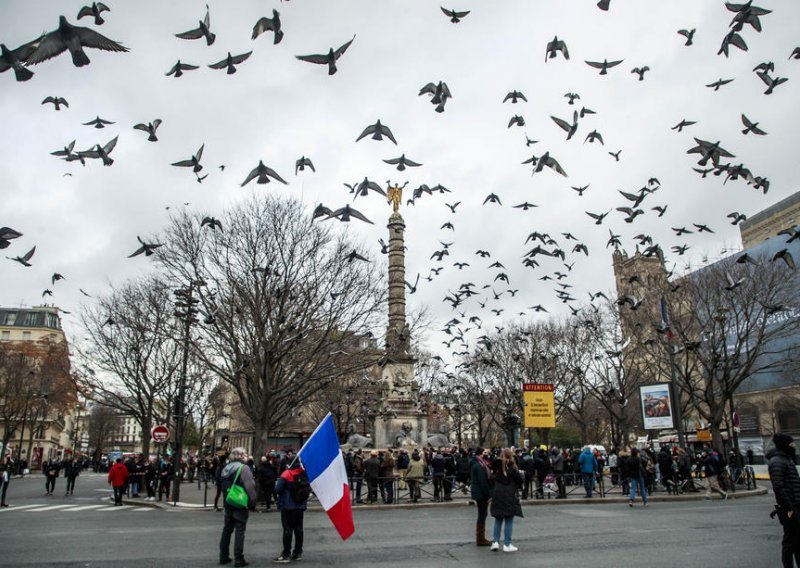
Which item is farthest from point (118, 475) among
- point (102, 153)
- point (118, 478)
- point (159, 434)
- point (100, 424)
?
point (100, 424)

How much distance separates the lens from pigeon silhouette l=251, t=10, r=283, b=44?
870 centimetres

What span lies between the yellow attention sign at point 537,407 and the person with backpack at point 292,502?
17.4m

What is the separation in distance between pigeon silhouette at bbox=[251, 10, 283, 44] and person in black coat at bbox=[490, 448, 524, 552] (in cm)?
691

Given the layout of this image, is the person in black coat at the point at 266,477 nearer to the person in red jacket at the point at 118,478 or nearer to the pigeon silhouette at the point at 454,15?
the person in red jacket at the point at 118,478

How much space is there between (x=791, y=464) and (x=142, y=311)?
25.1 m

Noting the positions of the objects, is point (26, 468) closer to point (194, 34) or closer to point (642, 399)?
point (642, 399)

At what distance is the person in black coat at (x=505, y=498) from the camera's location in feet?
30.0

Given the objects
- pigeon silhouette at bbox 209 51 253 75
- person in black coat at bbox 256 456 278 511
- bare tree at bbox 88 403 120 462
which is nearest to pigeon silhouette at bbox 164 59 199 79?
pigeon silhouette at bbox 209 51 253 75

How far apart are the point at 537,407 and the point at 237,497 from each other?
18767mm

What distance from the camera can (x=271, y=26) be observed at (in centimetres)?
891

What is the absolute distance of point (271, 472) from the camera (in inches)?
662

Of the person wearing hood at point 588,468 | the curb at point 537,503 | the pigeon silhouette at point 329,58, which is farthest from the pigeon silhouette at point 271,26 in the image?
the person wearing hood at point 588,468

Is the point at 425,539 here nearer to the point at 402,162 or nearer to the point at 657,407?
the point at 402,162

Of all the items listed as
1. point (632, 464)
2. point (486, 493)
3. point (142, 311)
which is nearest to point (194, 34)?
point (486, 493)
